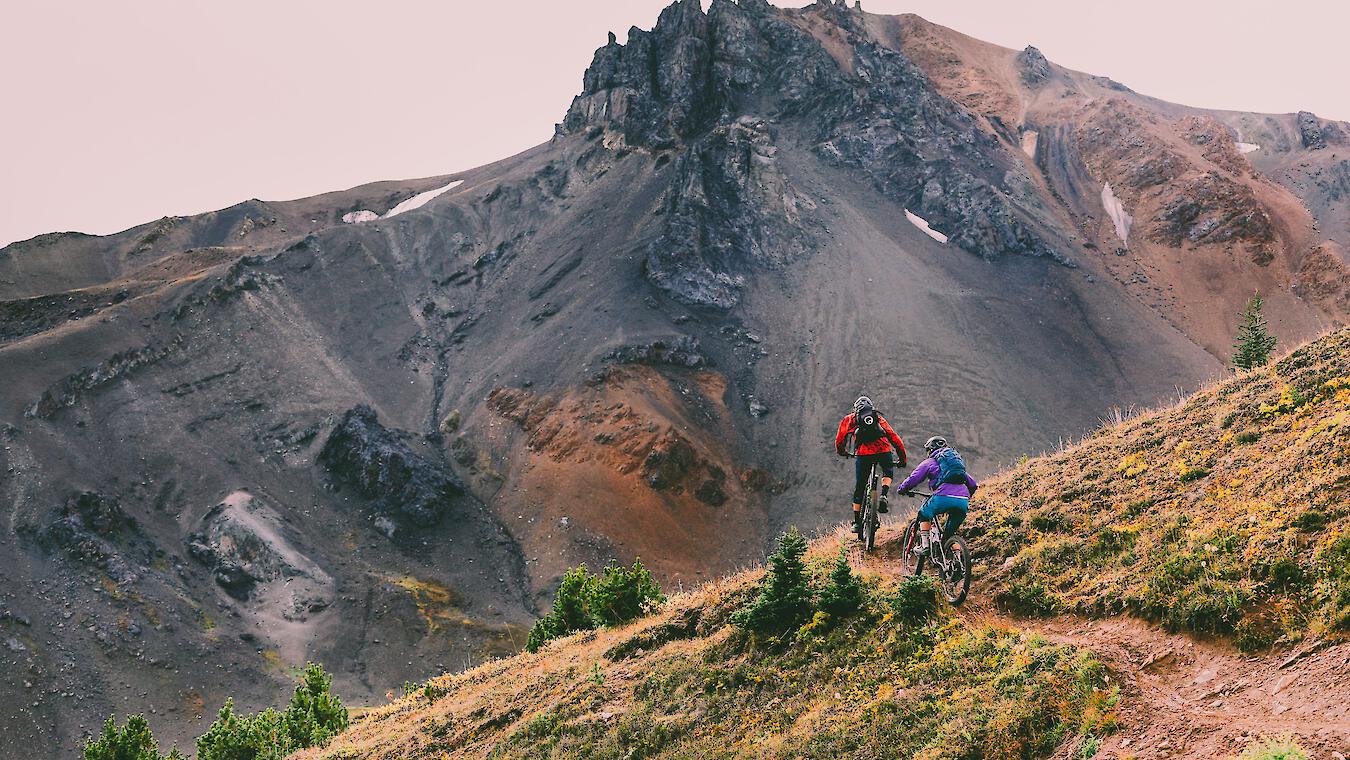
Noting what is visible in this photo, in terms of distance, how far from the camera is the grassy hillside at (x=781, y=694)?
8664mm

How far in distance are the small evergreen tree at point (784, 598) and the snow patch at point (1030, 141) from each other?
117m

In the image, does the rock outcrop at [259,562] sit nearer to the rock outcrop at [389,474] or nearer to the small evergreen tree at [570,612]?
the rock outcrop at [389,474]

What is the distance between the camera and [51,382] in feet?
243

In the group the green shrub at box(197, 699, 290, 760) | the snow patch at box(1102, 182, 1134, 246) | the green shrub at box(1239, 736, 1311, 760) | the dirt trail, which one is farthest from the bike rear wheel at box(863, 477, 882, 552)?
the snow patch at box(1102, 182, 1134, 246)

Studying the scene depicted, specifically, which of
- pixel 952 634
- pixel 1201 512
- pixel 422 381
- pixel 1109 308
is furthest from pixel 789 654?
pixel 1109 308

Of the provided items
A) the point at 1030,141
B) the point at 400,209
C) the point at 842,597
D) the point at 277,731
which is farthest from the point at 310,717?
the point at 1030,141

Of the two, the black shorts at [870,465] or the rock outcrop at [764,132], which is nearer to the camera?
the black shorts at [870,465]

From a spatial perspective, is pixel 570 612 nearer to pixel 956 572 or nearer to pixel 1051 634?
pixel 956 572

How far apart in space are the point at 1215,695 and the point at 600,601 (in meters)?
15.6

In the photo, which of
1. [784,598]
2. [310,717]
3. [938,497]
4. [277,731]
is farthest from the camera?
[310,717]

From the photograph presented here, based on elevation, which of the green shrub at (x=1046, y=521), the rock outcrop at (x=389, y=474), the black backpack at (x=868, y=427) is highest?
the black backpack at (x=868, y=427)

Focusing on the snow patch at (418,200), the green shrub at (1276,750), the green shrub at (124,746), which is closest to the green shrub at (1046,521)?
the green shrub at (1276,750)

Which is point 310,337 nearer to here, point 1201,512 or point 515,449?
point 515,449

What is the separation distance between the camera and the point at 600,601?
21.8 metres
